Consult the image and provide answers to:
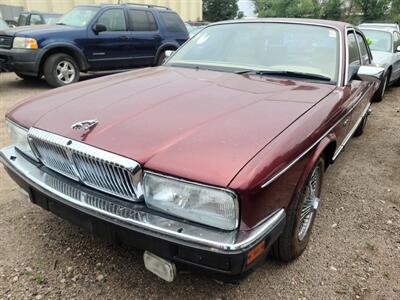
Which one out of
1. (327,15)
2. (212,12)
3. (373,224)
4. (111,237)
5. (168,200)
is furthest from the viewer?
(212,12)

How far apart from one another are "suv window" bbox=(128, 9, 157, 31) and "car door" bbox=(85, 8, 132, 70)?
215 millimetres

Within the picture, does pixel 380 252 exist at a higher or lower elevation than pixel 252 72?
lower

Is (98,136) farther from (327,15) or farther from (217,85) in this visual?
(327,15)

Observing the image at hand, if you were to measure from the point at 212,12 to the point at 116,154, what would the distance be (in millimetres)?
47656

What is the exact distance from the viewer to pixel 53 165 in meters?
2.27

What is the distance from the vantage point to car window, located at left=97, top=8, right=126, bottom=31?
8023 millimetres

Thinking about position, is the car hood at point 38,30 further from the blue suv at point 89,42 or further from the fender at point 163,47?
the fender at point 163,47

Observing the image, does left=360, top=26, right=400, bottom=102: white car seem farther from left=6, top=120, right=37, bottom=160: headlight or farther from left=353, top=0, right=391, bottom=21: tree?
left=353, top=0, right=391, bottom=21: tree

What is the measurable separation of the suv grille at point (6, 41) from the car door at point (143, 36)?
2.47 m

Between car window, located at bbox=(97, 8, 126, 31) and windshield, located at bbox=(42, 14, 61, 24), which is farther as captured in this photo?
windshield, located at bbox=(42, 14, 61, 24)

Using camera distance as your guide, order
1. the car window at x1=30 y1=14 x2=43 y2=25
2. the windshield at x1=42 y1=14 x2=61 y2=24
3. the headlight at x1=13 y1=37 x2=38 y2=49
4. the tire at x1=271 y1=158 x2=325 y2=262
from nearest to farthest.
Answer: the tire at x1=271 y1=158 x2=325 y2=262
the headlight at x1=13 y1=37 x2=38 y2=49
the car window at x1=30 y1=14 x2=43 y2=25
the windshield at x1=42 y1=14 x2=61 y2=24

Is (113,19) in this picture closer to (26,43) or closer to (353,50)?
(26,43)

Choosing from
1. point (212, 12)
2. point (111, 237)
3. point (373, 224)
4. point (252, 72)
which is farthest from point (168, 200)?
point (212, 12)

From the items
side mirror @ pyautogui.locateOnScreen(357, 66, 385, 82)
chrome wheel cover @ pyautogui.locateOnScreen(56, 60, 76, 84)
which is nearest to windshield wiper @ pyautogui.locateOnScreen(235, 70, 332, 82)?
side mirror @ pyautogui.locateOnScreen(357, 66, 385, 82)
